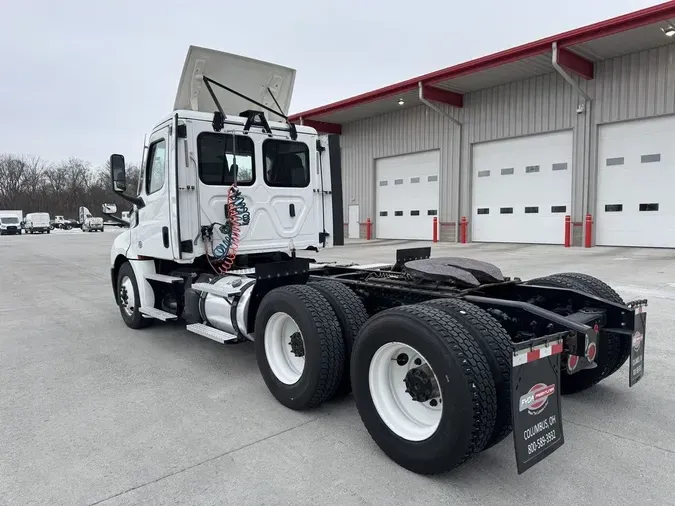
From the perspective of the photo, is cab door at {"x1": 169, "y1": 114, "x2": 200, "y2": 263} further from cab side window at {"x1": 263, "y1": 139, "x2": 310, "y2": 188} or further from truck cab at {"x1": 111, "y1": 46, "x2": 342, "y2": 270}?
cab side window at {"x1": 263, "y1": 139, "x2": 310, "y2": 188}

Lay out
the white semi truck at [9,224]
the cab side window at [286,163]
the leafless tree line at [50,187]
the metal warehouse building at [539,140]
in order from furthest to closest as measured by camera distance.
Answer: the leafless tree line at [50,187] → the white semi truck at [9,224] → the metal warehouse building at [539,140] → the cab side window at [286,163]

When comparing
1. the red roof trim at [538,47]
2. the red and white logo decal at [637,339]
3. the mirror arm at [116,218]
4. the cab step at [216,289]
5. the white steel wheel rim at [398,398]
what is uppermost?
the red roof trim at [538,47]

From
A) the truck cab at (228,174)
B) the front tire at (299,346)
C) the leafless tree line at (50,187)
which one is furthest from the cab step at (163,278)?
the leafless tree line at (50,187)

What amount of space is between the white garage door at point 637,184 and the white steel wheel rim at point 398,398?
1686cm

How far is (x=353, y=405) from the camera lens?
3.83 m

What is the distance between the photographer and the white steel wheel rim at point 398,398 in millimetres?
2908

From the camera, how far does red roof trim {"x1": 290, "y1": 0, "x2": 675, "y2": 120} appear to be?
14.2m

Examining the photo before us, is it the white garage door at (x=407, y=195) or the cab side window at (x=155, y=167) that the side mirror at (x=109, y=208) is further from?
the white garage door at (x=407, y=195)

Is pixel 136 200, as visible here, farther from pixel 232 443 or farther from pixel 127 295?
pixel 232 443

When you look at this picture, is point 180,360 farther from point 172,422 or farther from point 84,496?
point 84,496

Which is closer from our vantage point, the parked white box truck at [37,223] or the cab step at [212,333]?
the cab step at [212,333]

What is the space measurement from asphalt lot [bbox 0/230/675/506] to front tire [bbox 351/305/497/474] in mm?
187

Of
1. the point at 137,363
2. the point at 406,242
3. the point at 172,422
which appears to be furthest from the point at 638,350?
the point at 406,242

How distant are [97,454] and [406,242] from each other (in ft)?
69.7
